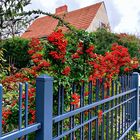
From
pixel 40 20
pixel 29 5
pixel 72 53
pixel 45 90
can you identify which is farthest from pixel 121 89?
pixel 40 20

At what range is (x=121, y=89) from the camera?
3.80m

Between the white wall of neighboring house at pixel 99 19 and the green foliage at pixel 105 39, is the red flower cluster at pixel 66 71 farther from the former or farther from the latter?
the white wall of neighboring house at pixel 99 19

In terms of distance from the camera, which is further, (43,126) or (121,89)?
(121,89)

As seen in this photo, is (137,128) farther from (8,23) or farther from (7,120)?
(8,23)

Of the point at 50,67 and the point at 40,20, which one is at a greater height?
the point at 40,20

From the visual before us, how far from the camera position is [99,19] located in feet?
91.0

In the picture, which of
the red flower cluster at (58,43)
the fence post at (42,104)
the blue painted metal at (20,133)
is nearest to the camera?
the blue painted metal at (20,133)

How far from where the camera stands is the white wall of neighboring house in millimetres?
26734

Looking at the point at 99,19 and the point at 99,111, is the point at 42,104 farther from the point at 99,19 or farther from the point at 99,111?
the point at 99,19

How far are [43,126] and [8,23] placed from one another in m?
6.36

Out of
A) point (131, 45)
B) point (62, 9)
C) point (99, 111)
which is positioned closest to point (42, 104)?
point (99, 111)

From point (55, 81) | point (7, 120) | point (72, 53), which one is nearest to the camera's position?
point (55, 81)

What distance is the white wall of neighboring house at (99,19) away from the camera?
87.7ft

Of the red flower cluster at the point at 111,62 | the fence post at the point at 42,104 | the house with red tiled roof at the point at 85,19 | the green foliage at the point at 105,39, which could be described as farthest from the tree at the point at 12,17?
the house with red tiled roof at the point at 85,19
